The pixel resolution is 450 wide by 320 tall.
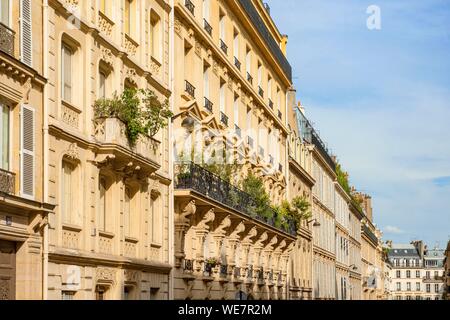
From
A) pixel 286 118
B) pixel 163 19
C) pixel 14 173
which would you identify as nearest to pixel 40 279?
pixel 14 173

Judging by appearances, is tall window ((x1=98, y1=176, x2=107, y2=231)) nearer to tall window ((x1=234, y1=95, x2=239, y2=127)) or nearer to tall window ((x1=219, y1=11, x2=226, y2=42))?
tall window ((x1=219, y1=11, x2=226, y2=42))

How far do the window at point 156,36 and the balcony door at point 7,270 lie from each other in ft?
39.5

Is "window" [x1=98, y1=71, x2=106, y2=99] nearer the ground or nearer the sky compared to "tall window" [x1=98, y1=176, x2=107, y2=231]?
nearer the sky

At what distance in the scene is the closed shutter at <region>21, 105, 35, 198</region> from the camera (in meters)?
20.0

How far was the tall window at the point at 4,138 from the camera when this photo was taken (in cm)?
1945

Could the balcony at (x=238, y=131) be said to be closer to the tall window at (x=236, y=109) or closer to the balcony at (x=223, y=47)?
the tall window at (x=236, y=109)

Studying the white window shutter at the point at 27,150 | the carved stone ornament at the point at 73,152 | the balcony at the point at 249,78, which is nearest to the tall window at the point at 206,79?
the balcony at the point at 249,78

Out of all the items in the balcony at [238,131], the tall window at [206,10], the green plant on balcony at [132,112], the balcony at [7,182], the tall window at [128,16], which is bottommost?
the balcony at [7,182]

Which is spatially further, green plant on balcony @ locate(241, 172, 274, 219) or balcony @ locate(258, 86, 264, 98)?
balcony @ locate(258, 86, 264, 98)

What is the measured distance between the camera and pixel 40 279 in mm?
20734

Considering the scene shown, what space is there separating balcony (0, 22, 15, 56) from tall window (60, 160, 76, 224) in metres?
3.97

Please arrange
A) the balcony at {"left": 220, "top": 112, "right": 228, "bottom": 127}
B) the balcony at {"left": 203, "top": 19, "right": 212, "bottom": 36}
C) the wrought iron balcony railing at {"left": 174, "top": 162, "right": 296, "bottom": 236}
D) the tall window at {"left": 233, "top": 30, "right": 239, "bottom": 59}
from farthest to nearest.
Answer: the tall window at {"left": 233, "top": 30, "right": 239, "bottom": 59} < the balcony at {"left": 220, "top": 112, "right": 228, "bottom": 127} < the balcony at {"left": 203, "top": 19, "right": 212, "bottom": 36} < the wrought iron balcony railing at {"left": 174, "top": 162, "right": 296, "bottom": 236}

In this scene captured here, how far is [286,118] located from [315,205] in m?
15.0

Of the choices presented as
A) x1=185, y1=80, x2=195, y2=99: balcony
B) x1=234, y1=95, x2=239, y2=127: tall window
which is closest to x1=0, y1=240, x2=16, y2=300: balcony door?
x1=185, y1=80, x2=195, y2=99: balcony
